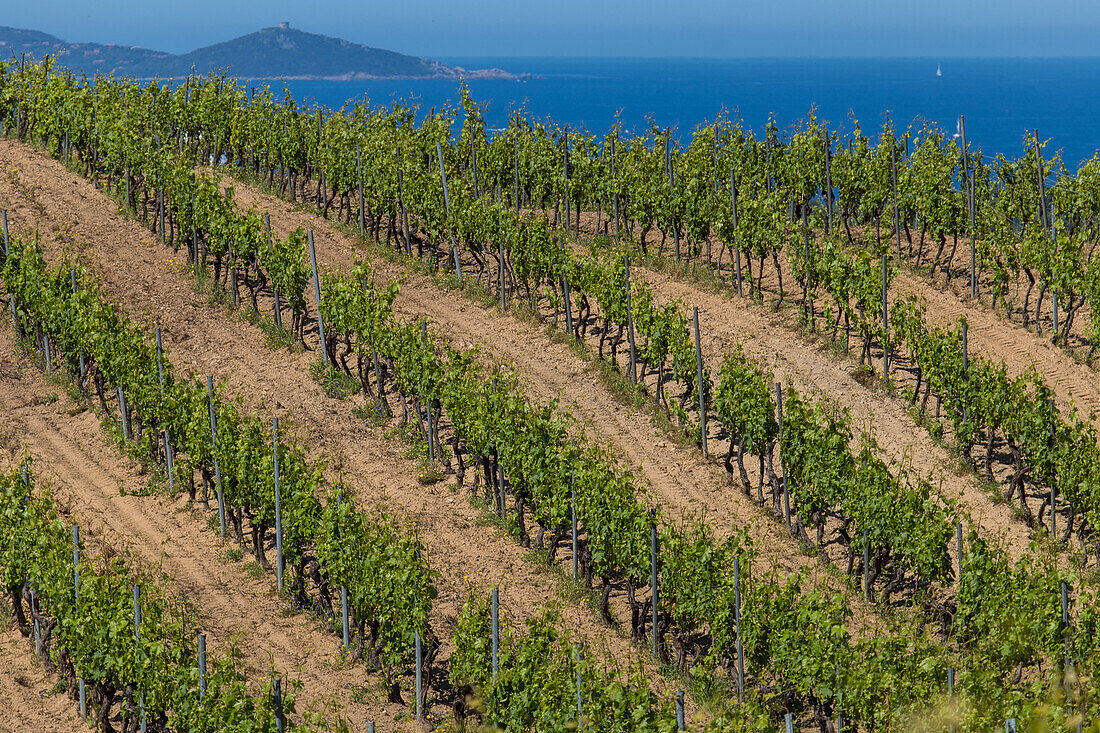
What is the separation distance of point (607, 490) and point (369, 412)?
657 centimetres

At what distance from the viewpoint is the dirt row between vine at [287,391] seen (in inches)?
671

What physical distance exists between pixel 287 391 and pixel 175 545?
185 inches

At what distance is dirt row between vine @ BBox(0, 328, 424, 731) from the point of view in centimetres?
1510

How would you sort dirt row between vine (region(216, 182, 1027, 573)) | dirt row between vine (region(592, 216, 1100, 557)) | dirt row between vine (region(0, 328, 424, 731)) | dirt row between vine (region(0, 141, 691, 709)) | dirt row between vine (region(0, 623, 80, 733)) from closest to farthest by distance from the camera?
1. dirt row between vine (region(0, 623, 80, 733))
2. dirt row between vine (region(0, 328, 424, 731))
3. dirt row between vine (region(0, 141, 691, 709))
4. dirt row between vine (region(216, 182, 1027, 573))
5. dirt row between vine (region(592, 216, 1100, 557))

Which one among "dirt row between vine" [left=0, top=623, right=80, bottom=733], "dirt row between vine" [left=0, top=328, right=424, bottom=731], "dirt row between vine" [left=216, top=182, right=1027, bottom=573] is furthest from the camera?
"dirt row between vine" [left=216, top=182, right=1027, bottom=573]

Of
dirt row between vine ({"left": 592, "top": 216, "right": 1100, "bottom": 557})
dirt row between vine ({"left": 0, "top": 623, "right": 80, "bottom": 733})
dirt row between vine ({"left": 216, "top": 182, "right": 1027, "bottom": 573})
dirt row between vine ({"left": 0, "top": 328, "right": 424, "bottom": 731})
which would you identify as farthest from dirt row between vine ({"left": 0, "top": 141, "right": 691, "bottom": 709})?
dirt row between vine ({"left": 592, "top": 216, "right": 1100, "bottom": 557})

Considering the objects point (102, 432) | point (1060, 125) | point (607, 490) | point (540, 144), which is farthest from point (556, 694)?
point (1060, 125)

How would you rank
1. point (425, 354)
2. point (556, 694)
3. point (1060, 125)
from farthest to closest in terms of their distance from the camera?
point (1060, 125) < point (425, 354) < point (556, 694)

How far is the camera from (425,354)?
20.1 meters

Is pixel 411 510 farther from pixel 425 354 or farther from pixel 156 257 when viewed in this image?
pixel 156 257

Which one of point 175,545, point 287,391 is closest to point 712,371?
point 287,391

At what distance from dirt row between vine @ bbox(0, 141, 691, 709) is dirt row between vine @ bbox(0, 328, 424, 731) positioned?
1.60 metres

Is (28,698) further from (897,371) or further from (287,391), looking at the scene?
(897,371)

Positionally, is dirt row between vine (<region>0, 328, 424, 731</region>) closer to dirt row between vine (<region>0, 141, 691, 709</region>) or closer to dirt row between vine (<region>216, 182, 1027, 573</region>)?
dirt row between vine (<region>0, 141, 691, 709</region>)
